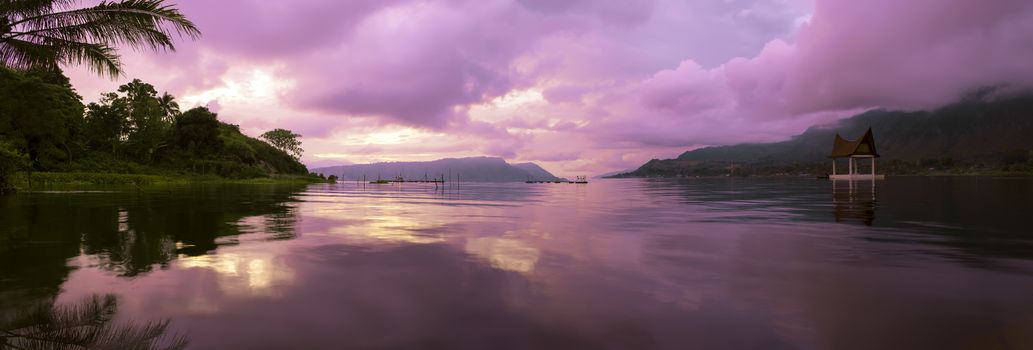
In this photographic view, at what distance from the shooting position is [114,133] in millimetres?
90500

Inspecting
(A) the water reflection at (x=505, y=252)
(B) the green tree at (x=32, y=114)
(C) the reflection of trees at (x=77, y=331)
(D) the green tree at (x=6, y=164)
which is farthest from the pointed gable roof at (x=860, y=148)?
(B) the green tree at (x=32, y=114)

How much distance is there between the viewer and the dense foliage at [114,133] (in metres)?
57.9

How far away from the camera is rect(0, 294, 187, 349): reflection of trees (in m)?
5.80

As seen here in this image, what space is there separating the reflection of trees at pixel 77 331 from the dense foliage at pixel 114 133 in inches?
2546

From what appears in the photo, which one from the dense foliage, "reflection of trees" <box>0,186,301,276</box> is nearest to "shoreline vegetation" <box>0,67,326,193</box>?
the dense foliage

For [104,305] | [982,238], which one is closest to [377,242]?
[104,305]

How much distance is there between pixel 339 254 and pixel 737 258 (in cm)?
968

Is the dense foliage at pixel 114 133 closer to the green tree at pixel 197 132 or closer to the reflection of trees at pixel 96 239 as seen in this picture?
the green tree at pixel 197 132

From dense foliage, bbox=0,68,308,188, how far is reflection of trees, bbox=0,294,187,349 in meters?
64.7

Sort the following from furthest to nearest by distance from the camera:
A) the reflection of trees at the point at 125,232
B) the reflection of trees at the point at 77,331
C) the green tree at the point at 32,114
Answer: the green tree at the point at 32,114
the reflection of trees at the point at 125,232
the reflection of trees at the point at 77,331

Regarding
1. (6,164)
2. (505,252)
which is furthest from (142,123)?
(505,252)

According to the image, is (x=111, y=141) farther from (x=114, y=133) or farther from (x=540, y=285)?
(x=540, y=285)

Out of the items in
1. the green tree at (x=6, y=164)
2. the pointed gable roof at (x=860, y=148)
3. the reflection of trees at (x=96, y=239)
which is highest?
the pointed gable roof at (x=860, y=148)

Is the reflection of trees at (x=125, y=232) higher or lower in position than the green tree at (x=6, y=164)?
lower
